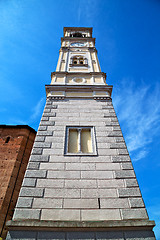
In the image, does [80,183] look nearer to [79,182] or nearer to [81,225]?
[79,182]

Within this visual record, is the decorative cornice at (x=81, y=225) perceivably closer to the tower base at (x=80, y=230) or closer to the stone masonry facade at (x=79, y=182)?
the tower base at (x=80, y=230)

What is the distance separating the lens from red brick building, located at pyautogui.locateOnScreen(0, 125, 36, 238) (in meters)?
9.16

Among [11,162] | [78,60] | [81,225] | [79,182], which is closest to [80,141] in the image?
[79,182]

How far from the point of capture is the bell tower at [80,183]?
4441mm

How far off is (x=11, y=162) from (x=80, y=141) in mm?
6403

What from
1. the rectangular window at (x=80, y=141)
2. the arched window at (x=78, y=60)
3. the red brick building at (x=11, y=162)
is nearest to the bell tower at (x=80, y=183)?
the rectangular window at (x=80, y=141)

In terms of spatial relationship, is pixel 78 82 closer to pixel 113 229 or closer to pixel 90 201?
pixel 90 201

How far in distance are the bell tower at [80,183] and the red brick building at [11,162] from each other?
5084 millimetres

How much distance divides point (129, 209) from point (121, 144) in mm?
2604

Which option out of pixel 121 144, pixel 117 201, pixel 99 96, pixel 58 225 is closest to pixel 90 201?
pixel 117 201

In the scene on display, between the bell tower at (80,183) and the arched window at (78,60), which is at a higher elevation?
the arched window at (78,60)

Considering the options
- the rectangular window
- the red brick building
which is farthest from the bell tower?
the red brick building

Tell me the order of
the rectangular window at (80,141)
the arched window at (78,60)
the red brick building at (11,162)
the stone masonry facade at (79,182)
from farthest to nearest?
the arched window at (78,60)
the red brick building at (11,162)
the rectangular window at (80,141)
the stone masonry facade at (79,182)

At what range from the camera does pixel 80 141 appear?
711 centimetres
